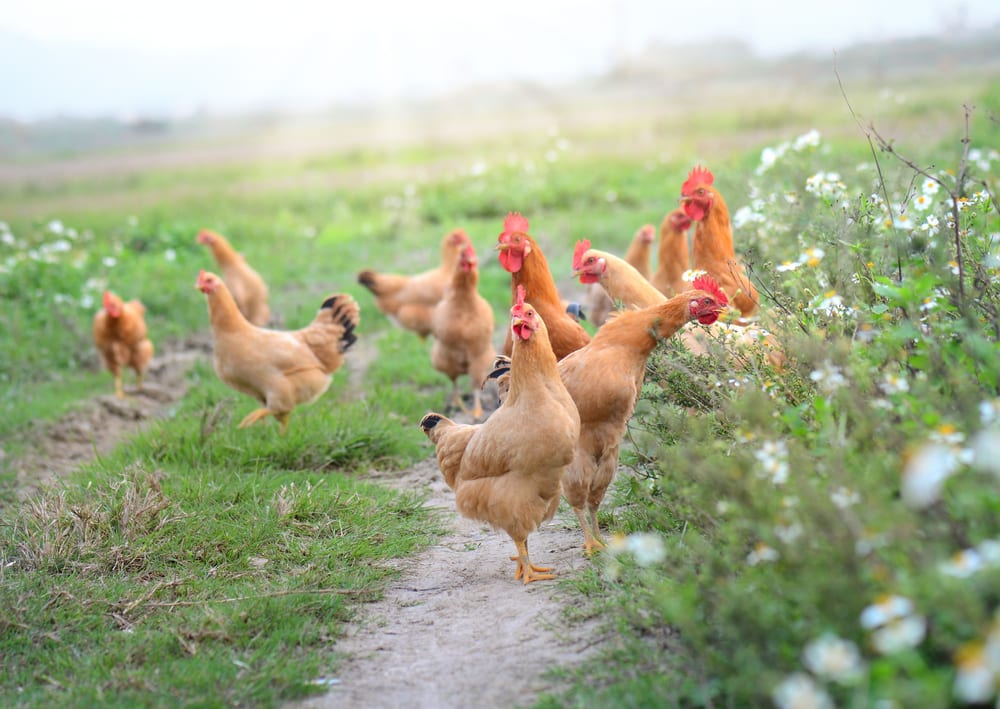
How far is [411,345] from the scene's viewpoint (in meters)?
8.80

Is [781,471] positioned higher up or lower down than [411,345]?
higher up

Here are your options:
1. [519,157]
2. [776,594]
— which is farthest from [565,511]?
[519,157]

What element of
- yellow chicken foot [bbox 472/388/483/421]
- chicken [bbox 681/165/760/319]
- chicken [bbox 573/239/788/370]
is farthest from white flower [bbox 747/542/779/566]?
yellow chicken foot [bbox 472/388/483/421]

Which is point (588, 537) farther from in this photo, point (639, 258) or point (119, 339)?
point (119, 339)

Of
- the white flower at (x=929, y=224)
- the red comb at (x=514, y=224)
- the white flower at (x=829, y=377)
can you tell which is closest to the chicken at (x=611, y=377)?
the white flower at (x=929, y=224)

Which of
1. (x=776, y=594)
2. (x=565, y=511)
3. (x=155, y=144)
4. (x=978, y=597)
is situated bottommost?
(x=565, y=511)

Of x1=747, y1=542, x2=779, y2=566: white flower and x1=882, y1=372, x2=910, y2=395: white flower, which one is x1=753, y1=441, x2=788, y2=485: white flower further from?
x1=882, y1=372, x2=910, y2=395: white flower

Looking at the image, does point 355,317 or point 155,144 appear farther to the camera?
point 155,144

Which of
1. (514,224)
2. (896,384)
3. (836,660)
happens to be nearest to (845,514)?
(836,660)

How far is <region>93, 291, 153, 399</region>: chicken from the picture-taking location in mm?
8117

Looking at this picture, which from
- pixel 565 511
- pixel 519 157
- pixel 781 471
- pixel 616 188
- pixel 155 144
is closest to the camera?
pixel 781 471

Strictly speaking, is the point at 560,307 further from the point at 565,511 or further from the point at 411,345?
the point at 411,345

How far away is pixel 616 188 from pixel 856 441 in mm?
12280

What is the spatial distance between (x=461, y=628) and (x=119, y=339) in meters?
5.55
